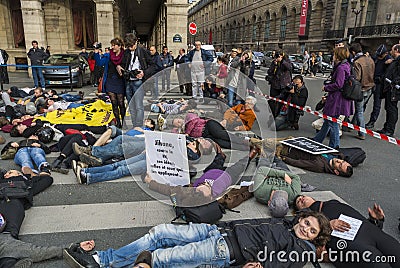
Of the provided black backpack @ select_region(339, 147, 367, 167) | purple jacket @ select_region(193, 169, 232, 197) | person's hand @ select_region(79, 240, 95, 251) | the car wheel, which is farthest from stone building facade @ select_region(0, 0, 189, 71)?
person's hand @ select_region(79, 240, 95, 251)

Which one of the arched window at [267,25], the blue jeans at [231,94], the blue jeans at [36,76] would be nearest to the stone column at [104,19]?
the blue jeans at [36,76]

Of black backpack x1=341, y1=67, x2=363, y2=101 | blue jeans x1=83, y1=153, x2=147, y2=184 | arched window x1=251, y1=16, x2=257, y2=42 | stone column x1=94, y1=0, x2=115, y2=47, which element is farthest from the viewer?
arched window x1=251, y1=16, x2=257, y2=42

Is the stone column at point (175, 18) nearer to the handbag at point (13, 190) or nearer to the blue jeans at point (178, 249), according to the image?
the handbag at point (13, 190)

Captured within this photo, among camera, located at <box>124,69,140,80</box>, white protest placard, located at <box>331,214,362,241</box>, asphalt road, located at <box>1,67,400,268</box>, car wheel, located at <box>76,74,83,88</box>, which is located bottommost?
asphalt road, located at <box>1,67,400,268</box>

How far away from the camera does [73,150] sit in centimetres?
454

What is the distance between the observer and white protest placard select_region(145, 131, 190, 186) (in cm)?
315

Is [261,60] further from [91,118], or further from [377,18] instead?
[91,118]

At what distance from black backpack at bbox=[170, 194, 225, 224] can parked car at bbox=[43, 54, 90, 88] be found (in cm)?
1087

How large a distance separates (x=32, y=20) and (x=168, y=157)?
51.0ft

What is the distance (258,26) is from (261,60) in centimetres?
2751

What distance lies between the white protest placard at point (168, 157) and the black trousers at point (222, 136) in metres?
1.87

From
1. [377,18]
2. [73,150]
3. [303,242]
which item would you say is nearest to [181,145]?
[303,242]

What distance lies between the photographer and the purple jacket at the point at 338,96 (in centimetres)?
514

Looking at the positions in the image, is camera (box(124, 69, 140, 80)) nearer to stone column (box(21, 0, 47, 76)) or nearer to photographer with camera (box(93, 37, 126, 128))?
photographer with camera (box(93, 37, 126, 128))
